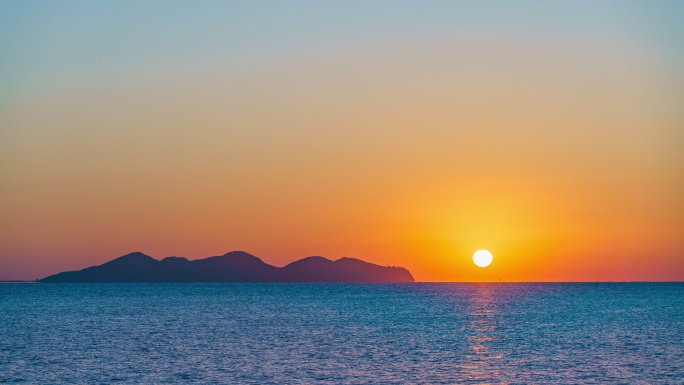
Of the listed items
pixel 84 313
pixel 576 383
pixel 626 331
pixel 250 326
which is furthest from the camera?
pixel 84 313

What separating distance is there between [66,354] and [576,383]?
42079mm

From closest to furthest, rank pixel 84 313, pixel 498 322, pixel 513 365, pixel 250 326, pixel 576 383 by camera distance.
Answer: pixel 576 383 → pixel 513 365 → pixel 250 326 → pixel 498 322 → pixel 84 313

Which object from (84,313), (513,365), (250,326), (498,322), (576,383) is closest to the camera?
(576,383)

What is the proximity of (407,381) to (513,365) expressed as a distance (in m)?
12.4

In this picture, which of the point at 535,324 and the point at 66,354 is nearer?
the point at 66,354

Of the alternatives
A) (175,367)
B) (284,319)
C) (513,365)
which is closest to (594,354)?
(513,365)

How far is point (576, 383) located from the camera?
5644 centimetres

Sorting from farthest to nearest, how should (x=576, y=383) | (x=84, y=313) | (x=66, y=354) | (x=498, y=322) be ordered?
(x=84, y=313) < (x=498, y=322) < (x=66, y=354) < (x=576, y=383)

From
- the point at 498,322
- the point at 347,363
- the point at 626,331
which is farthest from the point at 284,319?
the point at 347,363

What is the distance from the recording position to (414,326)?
107 meters

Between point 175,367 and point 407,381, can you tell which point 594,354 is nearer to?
point 407,381

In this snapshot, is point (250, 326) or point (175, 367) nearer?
point (175, 367)

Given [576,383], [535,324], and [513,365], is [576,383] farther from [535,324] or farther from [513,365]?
[535,324]

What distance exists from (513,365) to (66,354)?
37247mm
